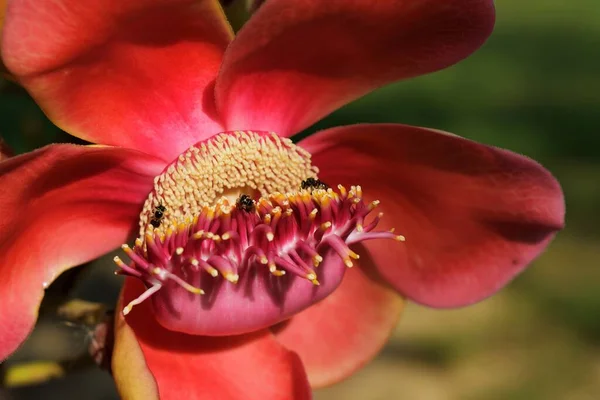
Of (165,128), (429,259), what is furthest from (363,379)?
(165,128)

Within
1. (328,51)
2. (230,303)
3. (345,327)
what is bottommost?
(345,327)

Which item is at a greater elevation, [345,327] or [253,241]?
[253,241]

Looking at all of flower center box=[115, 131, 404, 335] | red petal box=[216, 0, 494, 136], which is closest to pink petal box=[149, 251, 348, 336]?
flower center box=[115, 131, 404, 335]

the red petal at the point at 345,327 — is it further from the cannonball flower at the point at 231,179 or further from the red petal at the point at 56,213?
the red petal at the point at 56,213

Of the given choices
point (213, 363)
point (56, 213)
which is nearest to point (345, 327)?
point (213, 363)

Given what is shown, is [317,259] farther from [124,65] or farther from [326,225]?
[124,65]

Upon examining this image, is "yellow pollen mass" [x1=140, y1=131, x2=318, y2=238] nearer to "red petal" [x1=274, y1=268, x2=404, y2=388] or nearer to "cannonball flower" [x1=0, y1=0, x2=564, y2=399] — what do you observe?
"cannonball flower" [x1=0, y1=0, x2=564, y2=399]
